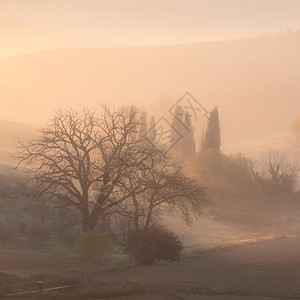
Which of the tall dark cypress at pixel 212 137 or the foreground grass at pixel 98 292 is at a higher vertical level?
the tall dark cypress at pixel 212 137

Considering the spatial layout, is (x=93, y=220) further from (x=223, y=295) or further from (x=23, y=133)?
(x=23, y=133)

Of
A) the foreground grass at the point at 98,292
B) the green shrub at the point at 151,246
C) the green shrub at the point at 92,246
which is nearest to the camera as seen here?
the foreground grass at the point at 98,292

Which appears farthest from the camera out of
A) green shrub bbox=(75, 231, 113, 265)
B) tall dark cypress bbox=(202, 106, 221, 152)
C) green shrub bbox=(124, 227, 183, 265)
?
tall dark cypress bbox=(202, 106, 221, 152)

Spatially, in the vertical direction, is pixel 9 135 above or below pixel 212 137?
above

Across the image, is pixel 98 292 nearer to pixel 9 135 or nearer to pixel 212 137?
pixel 212 137

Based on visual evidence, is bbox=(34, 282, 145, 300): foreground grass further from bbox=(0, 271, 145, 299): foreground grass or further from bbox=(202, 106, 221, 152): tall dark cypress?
bbox=(202, 106, 221, 152): tall dark cypress

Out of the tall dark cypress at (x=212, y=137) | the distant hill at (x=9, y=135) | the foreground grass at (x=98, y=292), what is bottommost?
the foreground grass at (x=98, y=292)

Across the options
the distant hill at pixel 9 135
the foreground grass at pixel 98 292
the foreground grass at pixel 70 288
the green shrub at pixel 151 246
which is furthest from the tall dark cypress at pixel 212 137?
the foreground grass at pixel 98 292

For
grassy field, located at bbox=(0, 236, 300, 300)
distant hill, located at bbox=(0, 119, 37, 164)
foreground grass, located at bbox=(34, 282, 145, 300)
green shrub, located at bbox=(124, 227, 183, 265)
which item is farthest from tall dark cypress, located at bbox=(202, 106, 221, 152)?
foreground grass, located at bbox=(34, 282, 145, 300)

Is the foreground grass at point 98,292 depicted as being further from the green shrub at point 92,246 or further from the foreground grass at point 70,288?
the green shrub at point 92,246

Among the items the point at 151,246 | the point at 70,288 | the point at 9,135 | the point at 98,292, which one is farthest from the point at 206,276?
the point at 9,135

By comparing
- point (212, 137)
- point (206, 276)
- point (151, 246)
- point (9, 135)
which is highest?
point (9, 135)

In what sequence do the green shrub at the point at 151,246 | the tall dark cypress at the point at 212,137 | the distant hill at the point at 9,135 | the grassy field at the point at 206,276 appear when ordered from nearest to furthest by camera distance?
the grassy field at the point at 206,276, the green shrub at the point at 151,246, the tall dark cypress at the point at 212,137, the distant hill at the point at 9,135

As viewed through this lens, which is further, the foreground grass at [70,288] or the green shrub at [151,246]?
the green shrub at [151,246]
